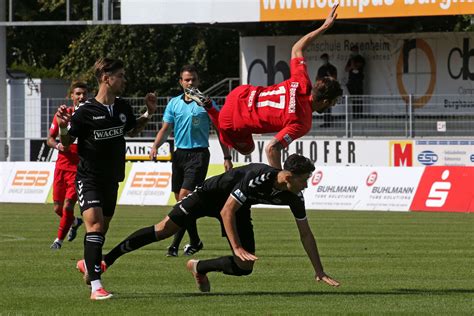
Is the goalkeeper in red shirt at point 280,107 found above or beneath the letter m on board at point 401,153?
above

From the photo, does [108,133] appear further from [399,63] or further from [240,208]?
[399,63]

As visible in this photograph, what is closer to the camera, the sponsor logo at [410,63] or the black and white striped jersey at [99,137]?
the black and white striped jersey at [99,137]

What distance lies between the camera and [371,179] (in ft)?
89.9

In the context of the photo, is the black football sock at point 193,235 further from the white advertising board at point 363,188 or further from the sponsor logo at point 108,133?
the white advertising board at point 363,188

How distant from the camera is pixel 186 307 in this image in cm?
1077

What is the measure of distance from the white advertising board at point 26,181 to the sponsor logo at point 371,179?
7830 mm

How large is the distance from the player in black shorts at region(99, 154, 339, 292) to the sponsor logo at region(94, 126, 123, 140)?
→ 34.0 inches

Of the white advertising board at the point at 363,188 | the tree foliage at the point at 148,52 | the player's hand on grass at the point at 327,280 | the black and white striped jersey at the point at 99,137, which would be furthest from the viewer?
the tree foliage at the point at 148,52

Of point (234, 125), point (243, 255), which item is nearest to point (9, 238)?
point (234, 125)

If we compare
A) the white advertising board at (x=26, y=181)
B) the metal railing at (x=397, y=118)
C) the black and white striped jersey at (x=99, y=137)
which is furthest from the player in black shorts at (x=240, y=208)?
the metal railing at (x=397, y=118)

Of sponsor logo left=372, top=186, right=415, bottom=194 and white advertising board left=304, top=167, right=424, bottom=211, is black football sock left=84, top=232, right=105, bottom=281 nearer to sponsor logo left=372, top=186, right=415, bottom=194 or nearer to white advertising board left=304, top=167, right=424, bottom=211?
white advertising board left=304, top=167, right=424, bottom=211

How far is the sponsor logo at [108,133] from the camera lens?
11742 millimetres

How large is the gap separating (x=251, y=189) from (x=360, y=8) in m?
22.7

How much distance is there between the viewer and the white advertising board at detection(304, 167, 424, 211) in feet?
88.5
